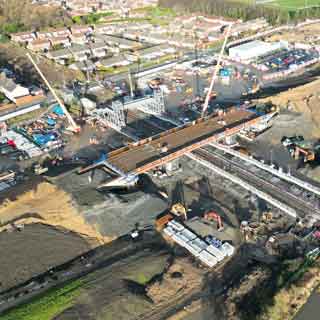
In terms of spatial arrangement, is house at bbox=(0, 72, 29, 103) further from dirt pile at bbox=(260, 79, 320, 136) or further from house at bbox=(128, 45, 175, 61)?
dirt pile at bbox=(260, 79, 320, 136)

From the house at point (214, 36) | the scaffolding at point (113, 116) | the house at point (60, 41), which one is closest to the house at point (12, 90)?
the scaffolding at point (113, 116)

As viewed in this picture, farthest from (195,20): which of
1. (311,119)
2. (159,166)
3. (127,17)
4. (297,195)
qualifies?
(297,195)

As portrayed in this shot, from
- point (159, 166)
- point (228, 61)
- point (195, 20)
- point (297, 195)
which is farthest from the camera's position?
point (195, 20)

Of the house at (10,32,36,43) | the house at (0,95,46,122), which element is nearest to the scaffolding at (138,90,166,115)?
the house at (0,95,46,122)

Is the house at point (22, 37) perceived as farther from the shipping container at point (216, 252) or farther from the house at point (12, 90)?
the shipping container at point (216, 252)

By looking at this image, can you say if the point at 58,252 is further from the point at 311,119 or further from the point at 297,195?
the point at 311,119

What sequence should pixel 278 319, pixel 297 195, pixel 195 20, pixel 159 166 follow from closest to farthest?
pixel 278 319 → pixel 297 195 → pixel 159 166 → pixel 195 20

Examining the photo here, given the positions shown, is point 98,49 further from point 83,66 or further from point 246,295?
point 246,295
